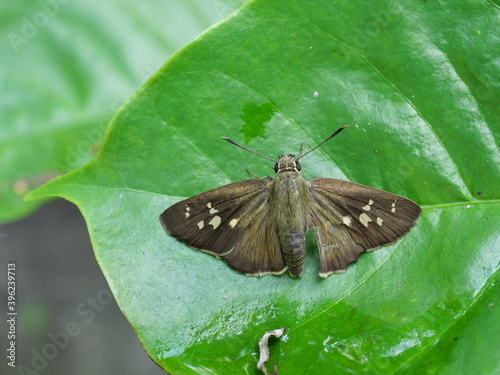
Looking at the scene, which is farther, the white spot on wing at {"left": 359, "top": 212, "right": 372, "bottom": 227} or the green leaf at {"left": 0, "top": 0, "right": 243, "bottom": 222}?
the green leaf at {"left": 0, "top": 0, "right": 243, "bottom": 222}

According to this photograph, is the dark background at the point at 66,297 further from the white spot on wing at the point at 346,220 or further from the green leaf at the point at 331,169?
the white spot on wing at the point at 346,220

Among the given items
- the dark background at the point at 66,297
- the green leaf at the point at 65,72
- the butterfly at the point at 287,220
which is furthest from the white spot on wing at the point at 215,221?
the dark background at the point at 66,297

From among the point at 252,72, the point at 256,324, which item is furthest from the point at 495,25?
the point at 256,324

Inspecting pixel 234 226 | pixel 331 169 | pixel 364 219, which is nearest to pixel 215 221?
pixel 234 226

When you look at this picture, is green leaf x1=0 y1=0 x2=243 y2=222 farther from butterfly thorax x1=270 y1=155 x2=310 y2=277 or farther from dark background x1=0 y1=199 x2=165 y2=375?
dark background x1=0 y1=199 x2=165 y2=375

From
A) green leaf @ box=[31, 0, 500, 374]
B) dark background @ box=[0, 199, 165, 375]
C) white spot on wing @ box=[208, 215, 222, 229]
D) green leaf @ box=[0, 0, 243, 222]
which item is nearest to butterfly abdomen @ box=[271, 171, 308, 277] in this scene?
green leaf @ box=[31, 0, 500, 374]

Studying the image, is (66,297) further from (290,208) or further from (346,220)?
(346,220)

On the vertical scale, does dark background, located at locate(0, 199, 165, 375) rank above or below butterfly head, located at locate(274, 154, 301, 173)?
below
